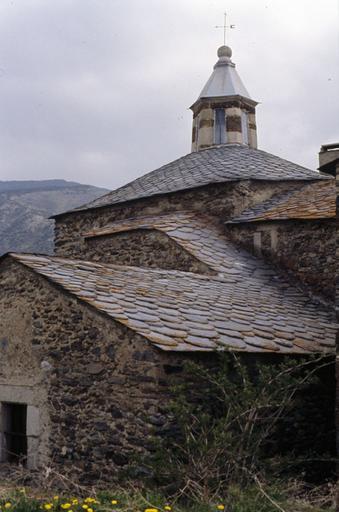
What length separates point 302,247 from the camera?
9.91m

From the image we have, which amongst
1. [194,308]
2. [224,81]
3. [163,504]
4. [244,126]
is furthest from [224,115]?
[163,504]

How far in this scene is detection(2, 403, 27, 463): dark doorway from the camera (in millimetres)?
7586

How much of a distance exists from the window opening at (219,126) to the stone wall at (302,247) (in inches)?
226

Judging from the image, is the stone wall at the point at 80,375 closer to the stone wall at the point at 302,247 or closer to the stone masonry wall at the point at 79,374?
the stone masonry wall at the point at 79,374

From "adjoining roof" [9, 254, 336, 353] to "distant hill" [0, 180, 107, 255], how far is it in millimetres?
34781

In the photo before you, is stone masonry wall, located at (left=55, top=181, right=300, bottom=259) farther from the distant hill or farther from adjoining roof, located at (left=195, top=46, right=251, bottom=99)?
the distant hill

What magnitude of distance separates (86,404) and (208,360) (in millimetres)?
1460

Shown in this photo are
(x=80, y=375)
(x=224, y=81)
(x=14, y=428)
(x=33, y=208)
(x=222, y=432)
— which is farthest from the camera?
(x=33, y=208)

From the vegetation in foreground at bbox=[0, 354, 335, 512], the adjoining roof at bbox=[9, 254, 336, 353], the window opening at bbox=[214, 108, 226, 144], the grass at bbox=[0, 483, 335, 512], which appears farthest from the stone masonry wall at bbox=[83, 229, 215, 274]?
the window opening at bbox=[214, 108, 226, 144]

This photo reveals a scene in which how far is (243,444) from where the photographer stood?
5543 millimetres

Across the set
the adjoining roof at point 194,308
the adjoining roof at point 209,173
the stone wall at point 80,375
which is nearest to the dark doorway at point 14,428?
the stone wall at point 80,375

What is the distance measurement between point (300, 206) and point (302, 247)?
0.88 m

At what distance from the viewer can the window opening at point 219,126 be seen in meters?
16.0

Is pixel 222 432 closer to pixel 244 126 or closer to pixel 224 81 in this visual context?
pixel 244 126
